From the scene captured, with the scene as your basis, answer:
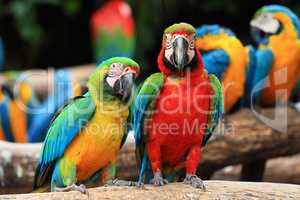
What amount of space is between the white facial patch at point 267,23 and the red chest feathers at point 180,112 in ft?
4.08

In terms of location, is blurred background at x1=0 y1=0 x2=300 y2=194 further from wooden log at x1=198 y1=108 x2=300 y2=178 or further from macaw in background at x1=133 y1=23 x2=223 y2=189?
macaw in background at x1=133 y1=23 x2=223 y2=189


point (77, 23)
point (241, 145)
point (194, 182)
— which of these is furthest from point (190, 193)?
point (77, 23)

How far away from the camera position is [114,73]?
7.46 ft

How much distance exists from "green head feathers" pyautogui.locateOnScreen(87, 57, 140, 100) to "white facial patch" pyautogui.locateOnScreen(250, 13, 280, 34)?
4.36 ft

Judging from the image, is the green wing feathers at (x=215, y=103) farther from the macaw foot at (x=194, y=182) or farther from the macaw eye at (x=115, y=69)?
the macaw eye at (x=115, y=69)

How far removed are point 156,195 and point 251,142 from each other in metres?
1.22

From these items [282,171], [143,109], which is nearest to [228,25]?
[282,171]

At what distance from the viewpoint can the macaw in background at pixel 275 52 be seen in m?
3.38

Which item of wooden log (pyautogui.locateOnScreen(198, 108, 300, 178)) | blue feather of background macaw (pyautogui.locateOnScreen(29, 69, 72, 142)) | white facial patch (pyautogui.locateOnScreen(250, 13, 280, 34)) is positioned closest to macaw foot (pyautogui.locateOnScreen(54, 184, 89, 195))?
wooden log (pyautogui.locateOnScreen(198, 108, 300, 178))

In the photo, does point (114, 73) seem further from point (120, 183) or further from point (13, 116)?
point (13, 116)

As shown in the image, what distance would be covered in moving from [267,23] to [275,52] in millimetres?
159

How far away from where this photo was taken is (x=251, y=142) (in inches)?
126

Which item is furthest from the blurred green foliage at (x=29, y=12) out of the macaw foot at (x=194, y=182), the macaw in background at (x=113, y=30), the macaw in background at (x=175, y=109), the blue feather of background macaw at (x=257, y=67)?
the macaw foot at (x=194, y=182)

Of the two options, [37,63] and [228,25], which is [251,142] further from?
[37,63]
